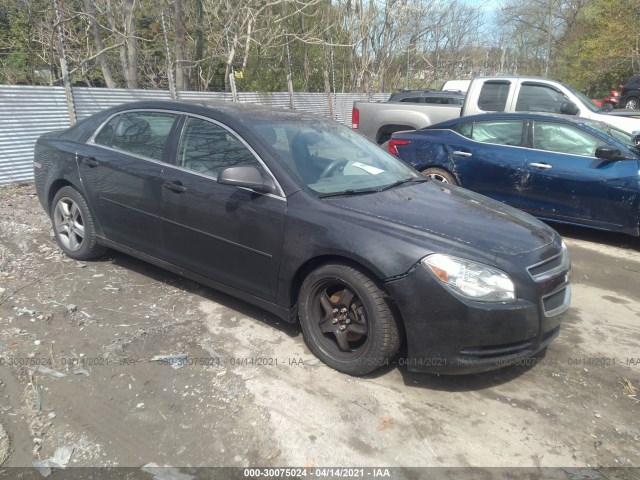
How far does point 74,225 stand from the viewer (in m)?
4.74

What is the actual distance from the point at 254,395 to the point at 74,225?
9.29ft

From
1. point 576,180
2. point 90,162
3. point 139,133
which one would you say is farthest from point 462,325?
point 576,180

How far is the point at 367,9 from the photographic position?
19.9 m

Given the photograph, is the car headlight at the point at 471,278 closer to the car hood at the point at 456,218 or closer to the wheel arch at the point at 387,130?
the car hood at the point at 456,218

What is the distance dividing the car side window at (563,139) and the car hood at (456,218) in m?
2.91

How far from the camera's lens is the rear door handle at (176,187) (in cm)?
372

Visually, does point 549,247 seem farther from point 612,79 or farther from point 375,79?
point 612,79

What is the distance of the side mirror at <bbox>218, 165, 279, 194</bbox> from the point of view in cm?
327

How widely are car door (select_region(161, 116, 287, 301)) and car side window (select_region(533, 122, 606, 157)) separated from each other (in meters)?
4.31

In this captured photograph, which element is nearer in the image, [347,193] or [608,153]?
[347,193]

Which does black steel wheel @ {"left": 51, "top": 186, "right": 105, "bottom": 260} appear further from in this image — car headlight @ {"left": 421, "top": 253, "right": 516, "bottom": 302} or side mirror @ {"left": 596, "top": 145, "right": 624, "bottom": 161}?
side mirror @ {"left": 596, "top": 145, "right": 624, "bottom": 161}

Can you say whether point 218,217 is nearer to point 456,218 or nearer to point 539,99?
point 456,218

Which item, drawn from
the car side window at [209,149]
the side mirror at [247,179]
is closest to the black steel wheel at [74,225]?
the car side window at [209,149]

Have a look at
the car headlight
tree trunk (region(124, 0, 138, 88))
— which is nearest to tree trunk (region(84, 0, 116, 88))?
tree trunk (region(124, 0, 138, 88))
